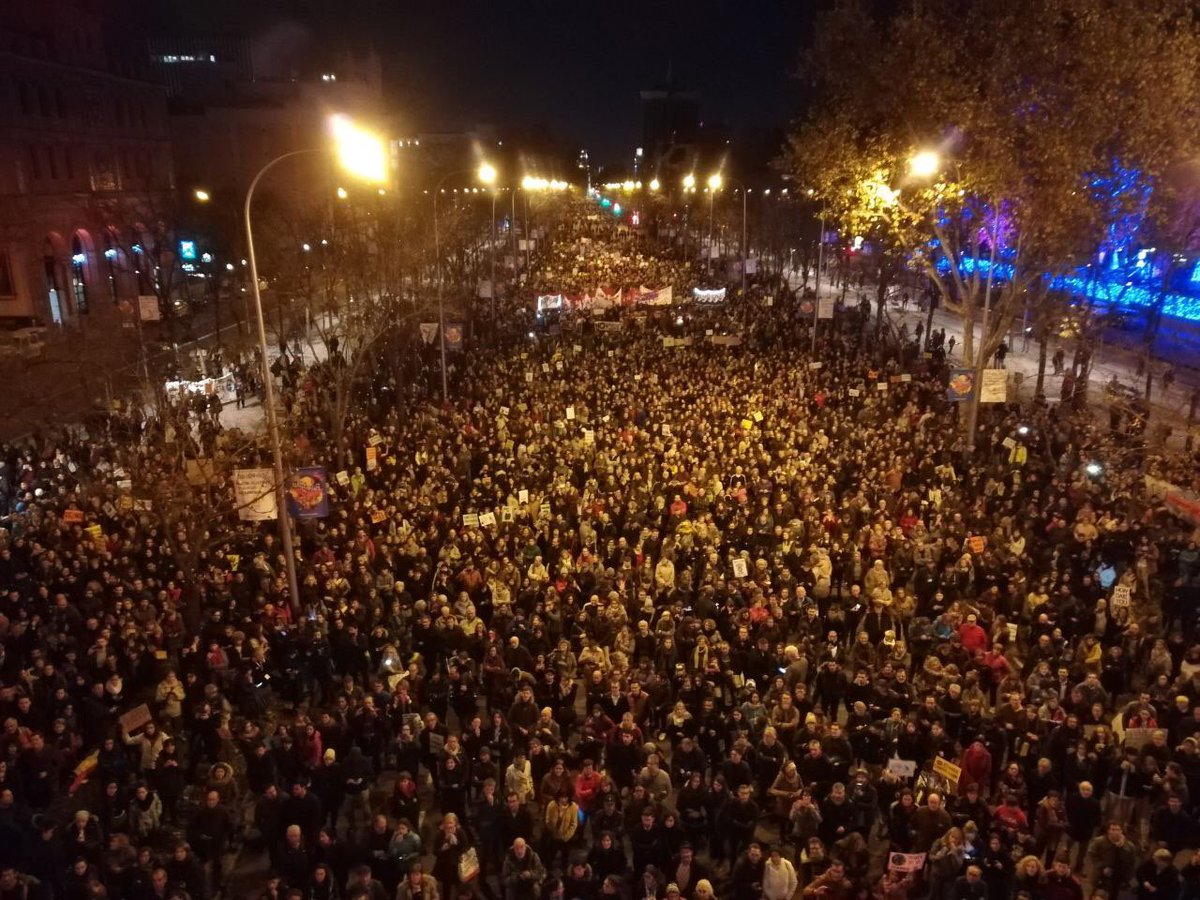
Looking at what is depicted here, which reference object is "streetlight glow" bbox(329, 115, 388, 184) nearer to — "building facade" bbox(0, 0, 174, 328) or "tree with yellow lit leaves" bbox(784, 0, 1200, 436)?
"tree with yellow lit leaves" bbox(784, 0, 1200, 436)

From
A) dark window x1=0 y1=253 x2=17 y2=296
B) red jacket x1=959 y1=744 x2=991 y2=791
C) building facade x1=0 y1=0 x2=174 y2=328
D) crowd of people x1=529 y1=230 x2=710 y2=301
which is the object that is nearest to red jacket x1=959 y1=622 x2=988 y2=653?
red jacket x1=959 y1=744 x2=991 y2=791

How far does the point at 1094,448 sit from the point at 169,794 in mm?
17138

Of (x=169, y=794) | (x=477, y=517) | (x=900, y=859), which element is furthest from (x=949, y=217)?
(x=169, y=794)

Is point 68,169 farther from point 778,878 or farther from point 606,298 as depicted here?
point 778,878

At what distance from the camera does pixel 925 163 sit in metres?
19.3

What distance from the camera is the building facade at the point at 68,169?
40.7 metres

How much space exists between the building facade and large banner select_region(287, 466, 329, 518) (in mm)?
26765

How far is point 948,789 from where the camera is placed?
972 cm

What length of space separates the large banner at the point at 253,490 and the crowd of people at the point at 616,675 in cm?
75

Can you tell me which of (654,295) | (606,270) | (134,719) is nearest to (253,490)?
(134,719)

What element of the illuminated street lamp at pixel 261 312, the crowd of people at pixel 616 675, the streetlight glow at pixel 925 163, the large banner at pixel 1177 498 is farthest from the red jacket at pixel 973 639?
the streetlight glow at pixel 925 163

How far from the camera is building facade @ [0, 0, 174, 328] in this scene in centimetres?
4072

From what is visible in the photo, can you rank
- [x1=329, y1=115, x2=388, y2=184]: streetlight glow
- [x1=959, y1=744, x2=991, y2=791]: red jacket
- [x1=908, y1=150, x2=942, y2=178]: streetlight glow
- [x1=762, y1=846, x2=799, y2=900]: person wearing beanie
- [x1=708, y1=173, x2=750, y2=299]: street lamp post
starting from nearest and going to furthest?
[x1=762, y1=846, x2=799, y2=900]: person wearing beanie
[x1=959, y1=744, x2=991, y2=791]: red jacket
[x1=329, y1=115, x2=388, y2=184]: streetlight glow
[x1=908, y1=150, x2=942, y2=178]: streetlight glow
[x1=708, y1=173, x2=750, y2=299]: street lamp post

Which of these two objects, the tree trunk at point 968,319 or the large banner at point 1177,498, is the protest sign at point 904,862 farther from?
the tree trunk at point 968,319
